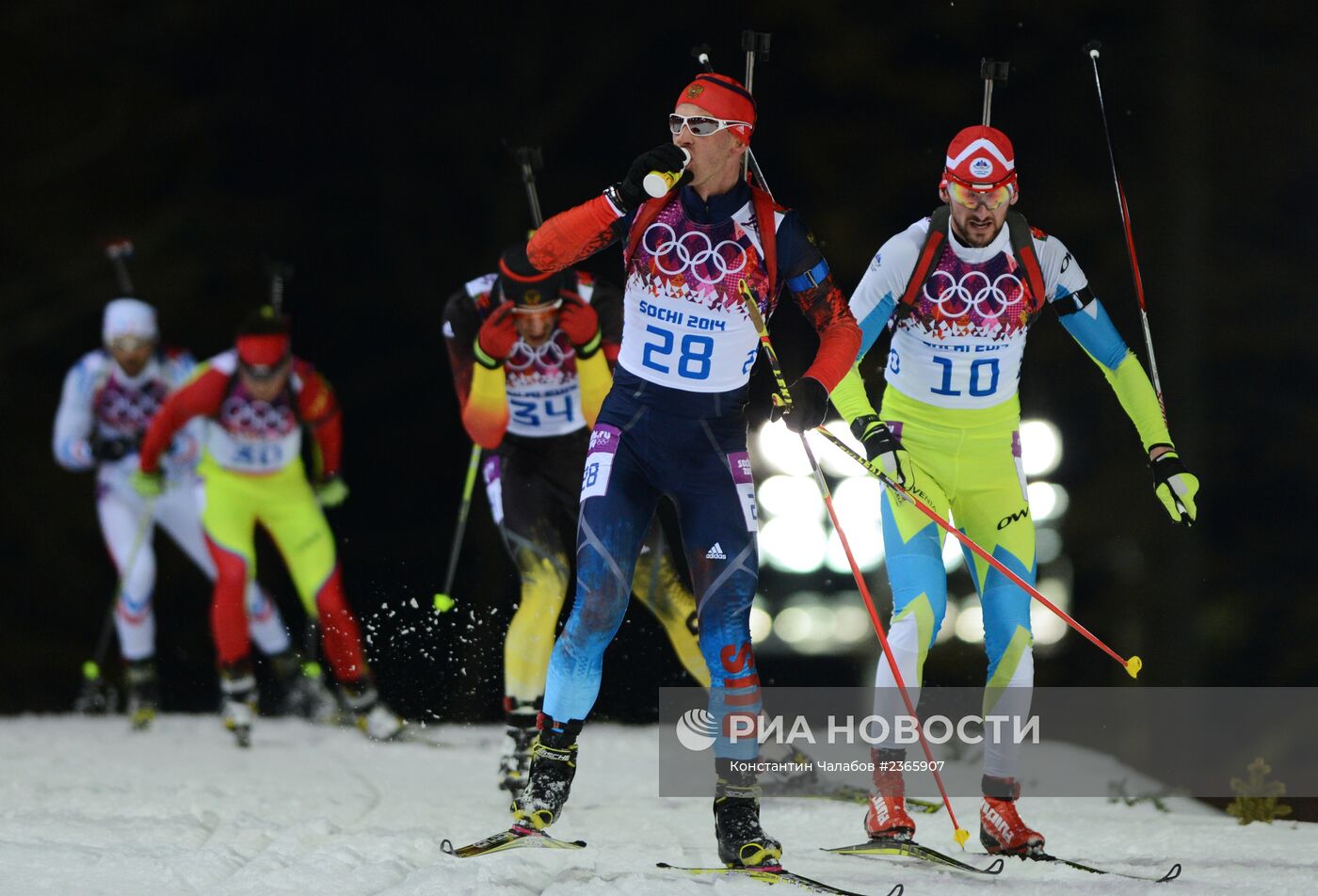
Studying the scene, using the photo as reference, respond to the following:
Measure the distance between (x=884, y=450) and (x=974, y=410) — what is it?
0.44m

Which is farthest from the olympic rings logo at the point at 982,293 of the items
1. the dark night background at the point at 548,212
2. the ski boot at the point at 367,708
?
the ski boot at the point at 367,708

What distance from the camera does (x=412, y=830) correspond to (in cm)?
617

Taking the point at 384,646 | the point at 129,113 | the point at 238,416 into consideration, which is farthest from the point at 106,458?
the point at 129,113

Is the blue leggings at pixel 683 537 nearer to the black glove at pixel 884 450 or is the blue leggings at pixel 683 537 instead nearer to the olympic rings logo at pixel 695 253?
the olympic rings logo at pixel 695 253

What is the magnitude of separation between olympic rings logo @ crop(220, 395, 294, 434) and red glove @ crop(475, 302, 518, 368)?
2.86 m

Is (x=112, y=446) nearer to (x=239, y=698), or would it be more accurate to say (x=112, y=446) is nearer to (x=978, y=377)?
(x=239, y=698)

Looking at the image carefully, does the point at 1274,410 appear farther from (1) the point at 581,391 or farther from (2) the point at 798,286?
(2) the point at 798,286

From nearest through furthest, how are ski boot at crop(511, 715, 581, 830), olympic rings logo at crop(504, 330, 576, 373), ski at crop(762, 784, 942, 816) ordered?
ski boot at crop(511, 715, 581, 830), olympic rings logo at crop(504, 330, 576, 373), ski at crop(762, 784, 942, 816)

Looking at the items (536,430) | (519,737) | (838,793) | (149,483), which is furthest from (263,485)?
(838,793)

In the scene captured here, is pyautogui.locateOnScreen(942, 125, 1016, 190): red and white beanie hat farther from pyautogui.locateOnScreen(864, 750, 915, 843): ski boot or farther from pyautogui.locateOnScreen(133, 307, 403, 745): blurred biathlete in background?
pyautogui.locateOnScreen(133, 307, 403, 745): blurred biathlete in background

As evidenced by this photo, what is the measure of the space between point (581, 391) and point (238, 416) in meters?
2.86

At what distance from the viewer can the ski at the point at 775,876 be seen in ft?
15.6

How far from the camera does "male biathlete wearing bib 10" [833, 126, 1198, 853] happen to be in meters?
5.57

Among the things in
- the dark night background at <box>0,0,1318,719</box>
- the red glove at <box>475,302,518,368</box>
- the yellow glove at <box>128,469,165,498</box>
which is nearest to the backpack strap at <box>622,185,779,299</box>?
the red glove at <box>475,302,518,368</box>
